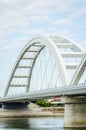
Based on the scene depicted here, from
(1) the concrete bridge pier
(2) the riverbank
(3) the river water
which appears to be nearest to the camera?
(1) the concrete bridge pier

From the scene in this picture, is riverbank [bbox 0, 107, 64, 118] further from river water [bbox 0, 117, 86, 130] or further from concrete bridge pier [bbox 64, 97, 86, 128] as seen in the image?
concrete bridge pier [bbox 64, 97, 86, 128]

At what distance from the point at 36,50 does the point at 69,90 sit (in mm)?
32627

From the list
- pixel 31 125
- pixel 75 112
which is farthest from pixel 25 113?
pixel 75 112

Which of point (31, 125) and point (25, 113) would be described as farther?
point (25, 113)

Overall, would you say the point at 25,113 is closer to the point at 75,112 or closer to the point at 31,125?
the point at 31,125

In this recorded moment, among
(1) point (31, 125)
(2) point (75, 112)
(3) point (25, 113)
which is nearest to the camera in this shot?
(2) point (75, 112)

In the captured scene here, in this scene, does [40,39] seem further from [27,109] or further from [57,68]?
[27,109]

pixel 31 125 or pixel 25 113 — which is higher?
pixel 25 113

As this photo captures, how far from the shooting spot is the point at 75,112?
6191 centimetres

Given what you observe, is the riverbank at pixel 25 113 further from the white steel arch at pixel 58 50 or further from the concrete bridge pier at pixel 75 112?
the concrete bridge pier at pixel 75 112

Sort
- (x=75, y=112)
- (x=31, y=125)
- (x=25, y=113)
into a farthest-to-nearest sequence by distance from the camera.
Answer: (x=25, y=113) → (x=31, y=125) → (x=75, y=112)

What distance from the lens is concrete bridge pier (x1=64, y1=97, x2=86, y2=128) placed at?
61.2 m

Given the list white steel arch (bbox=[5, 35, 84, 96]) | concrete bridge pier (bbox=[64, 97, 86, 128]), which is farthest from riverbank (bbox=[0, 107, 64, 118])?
concrete bridge pier (bbox=[64, 97, 86, 128])

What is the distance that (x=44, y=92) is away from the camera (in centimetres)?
6956
